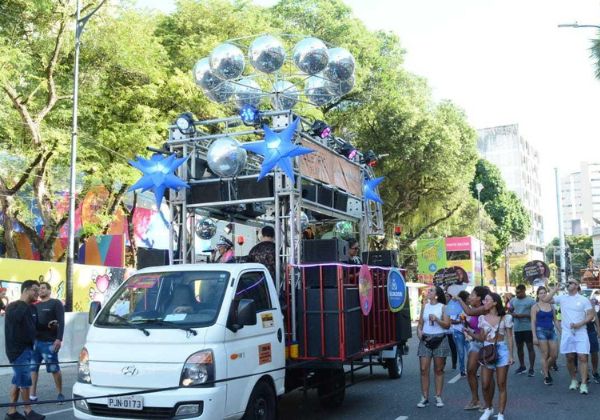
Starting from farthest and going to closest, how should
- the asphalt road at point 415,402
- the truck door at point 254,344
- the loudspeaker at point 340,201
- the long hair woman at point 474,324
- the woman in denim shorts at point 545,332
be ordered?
the woman in denim shorts at point 545,332, the loudspeaker at point 340,201, the asphalt road at point 415,402, the long hair woman at point 474,324, the truck door at point 254,344

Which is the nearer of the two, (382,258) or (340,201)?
(340,201)

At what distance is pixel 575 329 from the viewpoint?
34.5 feet

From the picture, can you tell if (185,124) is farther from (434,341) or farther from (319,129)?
(434,341)

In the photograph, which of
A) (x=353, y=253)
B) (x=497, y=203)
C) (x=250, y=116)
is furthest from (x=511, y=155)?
(x=250, y=116)

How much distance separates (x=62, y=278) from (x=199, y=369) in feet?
49.3

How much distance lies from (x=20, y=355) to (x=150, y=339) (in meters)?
3.35

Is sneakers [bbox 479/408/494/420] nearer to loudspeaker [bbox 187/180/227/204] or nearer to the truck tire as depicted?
the truck tire

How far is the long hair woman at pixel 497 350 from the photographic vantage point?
797 cm

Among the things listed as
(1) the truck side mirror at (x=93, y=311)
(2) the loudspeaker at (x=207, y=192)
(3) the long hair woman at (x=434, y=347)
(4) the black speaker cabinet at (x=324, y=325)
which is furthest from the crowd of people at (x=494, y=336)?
(1) the truck side mirror at (x=93, y=311)

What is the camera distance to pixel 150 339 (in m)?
6.07

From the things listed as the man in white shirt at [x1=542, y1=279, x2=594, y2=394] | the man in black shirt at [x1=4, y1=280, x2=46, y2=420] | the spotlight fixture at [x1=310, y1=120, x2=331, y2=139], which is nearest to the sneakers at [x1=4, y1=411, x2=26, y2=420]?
the man in black shirt at [x1=4, y1=280, x2=46, y2=420]

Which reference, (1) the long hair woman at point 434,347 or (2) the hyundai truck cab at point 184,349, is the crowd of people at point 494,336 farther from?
(2) the hyundai truck cab at point 184,349

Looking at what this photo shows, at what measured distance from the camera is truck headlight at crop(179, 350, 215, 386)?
231 inches

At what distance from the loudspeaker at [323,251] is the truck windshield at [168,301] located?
4.72 feet
